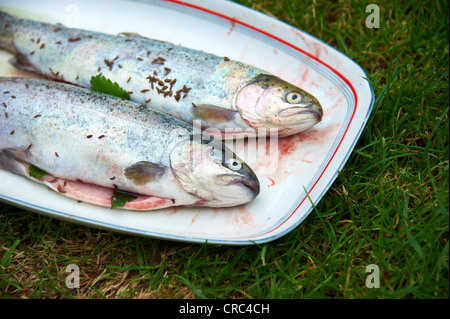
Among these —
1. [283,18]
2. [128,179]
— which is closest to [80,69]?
[128,179]

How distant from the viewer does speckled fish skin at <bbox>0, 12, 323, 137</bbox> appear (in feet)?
11.6

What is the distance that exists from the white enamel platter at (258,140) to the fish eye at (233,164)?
35cm

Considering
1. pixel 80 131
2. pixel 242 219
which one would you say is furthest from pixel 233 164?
pixel 80 131

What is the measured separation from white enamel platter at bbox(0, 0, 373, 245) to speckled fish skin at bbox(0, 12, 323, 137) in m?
0.23

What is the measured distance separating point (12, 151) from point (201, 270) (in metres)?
1.57

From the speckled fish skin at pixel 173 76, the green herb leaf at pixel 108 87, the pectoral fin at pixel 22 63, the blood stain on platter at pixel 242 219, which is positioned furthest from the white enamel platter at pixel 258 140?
the green herb leaf at pixel 108 87

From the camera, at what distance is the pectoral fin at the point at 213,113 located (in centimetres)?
354

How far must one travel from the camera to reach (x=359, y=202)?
11.2 ft

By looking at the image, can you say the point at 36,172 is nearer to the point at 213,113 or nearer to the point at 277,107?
the point at 213,113

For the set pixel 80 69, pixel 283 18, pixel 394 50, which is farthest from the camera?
pixel 283 18

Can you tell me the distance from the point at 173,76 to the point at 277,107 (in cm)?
84

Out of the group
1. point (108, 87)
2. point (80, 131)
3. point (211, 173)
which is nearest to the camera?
point (211, 173)

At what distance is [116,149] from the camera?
124 inches

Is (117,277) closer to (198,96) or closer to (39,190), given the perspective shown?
(39,190)
